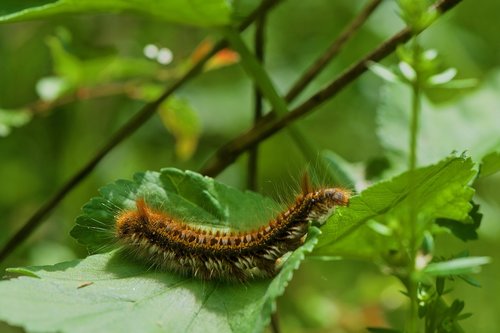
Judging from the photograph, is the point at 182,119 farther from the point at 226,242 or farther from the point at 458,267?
the point at 458,267

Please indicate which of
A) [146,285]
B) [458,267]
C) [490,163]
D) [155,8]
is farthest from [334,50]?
[458,267]

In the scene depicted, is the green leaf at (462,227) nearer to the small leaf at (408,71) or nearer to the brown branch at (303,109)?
the brown branch at (303,109)

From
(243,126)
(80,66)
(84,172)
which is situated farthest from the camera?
(243,126)

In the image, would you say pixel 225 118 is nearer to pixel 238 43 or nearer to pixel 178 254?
pixel 238 43

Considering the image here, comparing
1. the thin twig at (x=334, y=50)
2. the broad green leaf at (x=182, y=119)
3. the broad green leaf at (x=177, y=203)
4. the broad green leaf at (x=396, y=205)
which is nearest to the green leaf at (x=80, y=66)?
the broad green leaf at (x=182, y=119)

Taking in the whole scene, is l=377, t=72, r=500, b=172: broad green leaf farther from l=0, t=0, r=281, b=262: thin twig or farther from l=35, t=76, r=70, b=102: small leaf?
l=35, t=76, r=70, b=102: small leaf

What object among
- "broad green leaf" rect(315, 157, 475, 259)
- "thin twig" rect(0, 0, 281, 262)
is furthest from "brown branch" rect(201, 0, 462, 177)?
"broad green leaf" rect(315, 157, 475, 259)
